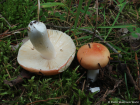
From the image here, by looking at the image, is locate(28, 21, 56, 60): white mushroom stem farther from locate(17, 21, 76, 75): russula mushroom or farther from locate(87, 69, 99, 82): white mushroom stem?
locate(87, 69, 99, 82): white mushroom stem

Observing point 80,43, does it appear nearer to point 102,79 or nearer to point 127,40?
point 102,79

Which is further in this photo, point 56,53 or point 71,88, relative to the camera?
point 56,53

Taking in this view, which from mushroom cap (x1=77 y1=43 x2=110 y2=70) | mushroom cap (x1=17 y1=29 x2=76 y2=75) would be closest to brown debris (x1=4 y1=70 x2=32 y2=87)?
mushroom cap (x1=17 y1=29 x2=76 y2=75)

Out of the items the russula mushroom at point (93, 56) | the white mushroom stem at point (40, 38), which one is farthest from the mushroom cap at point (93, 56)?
the white mushroom stem at point (40, 38)

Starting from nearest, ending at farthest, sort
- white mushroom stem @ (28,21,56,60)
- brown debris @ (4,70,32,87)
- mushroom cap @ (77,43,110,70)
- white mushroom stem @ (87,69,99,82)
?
white mushroom stem @ (28,21,56,60)
mushroom cap @ (77,43,110,70)
brown debris @ (4,70,32,87)
white mushroom stem @ (87,69,99,82)

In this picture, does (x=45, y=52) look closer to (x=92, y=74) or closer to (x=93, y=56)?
(x=93, y=56)

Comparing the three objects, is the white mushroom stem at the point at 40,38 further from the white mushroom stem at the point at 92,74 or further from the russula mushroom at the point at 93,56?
the white mushroom stem at the point at 92,74

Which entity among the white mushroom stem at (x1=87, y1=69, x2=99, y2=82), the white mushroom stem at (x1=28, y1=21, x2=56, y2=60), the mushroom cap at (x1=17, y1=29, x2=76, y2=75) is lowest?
the white mushroom stem at (x1=87, y1=69, x2=99, y2=82)

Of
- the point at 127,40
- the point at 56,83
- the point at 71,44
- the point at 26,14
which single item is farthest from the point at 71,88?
the point at 26,14

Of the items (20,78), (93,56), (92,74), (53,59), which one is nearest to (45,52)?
(53,59)
